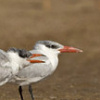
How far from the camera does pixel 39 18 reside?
2533 cm

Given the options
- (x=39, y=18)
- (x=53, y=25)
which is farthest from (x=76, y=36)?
(x=39, y=18)

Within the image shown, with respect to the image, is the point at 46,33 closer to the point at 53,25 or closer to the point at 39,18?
the point at 53,25

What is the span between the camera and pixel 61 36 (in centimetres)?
2061

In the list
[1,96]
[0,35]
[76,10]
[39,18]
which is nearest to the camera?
[1,96]

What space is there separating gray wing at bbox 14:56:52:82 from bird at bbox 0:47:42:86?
0.38m

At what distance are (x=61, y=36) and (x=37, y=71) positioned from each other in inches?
445

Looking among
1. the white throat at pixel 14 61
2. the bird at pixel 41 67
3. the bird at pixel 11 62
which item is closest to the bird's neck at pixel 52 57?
the bird at pixel 41 67

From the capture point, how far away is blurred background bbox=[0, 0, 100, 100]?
11.9 m

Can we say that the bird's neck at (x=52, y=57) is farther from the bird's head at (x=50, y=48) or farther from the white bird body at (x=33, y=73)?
the white bird body at (x=33, y=73)

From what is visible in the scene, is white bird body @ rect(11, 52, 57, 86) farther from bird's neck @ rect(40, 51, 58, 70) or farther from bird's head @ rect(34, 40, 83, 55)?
bird's head @ rect(34, 40, 83, 55)

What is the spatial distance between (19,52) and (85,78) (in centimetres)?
524

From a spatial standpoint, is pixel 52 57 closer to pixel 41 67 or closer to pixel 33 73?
pixel 41 67

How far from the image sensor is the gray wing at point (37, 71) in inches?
363

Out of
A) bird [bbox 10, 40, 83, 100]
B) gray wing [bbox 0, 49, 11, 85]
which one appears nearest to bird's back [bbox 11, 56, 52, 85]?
bird [bbox 10, 40, 83, 100]
